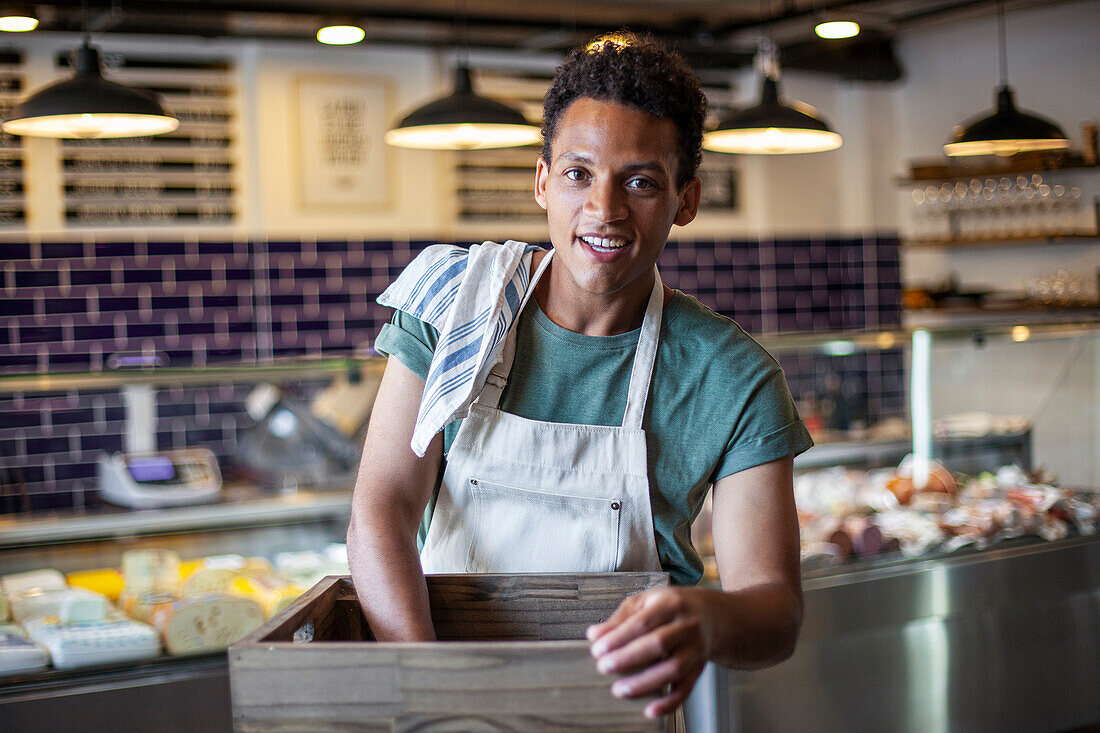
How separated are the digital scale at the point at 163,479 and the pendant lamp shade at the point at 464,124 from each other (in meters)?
1.24

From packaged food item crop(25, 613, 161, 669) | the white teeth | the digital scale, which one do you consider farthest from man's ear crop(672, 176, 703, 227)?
the digital scale

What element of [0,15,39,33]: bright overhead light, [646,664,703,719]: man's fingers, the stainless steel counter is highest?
[0,15,39,33]: bright overhead light

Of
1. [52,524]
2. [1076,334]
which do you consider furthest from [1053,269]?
[52,524]

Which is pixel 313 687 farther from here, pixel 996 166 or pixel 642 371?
pixel 996 166

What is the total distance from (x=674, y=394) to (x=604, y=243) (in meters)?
0.20

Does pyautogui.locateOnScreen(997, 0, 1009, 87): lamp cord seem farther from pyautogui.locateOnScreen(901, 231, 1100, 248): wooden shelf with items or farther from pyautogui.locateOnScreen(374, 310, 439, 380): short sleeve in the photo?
pyautogui.locateOnScreen(374, 310, 439, 380): short sleeve

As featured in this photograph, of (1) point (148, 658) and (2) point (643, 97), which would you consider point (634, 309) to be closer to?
(2) point (643, 97)

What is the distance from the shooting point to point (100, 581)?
8.75 feet

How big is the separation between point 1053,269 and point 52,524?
5.19m

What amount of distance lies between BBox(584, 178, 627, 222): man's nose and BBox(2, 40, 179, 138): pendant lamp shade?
226cm

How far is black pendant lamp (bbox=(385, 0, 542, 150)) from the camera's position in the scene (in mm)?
3619

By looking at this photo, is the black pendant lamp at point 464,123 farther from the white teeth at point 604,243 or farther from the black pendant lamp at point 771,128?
the white teeth at point 604,243

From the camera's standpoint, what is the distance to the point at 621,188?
1.17 m

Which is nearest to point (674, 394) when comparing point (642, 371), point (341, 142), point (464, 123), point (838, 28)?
point (642, 371)
